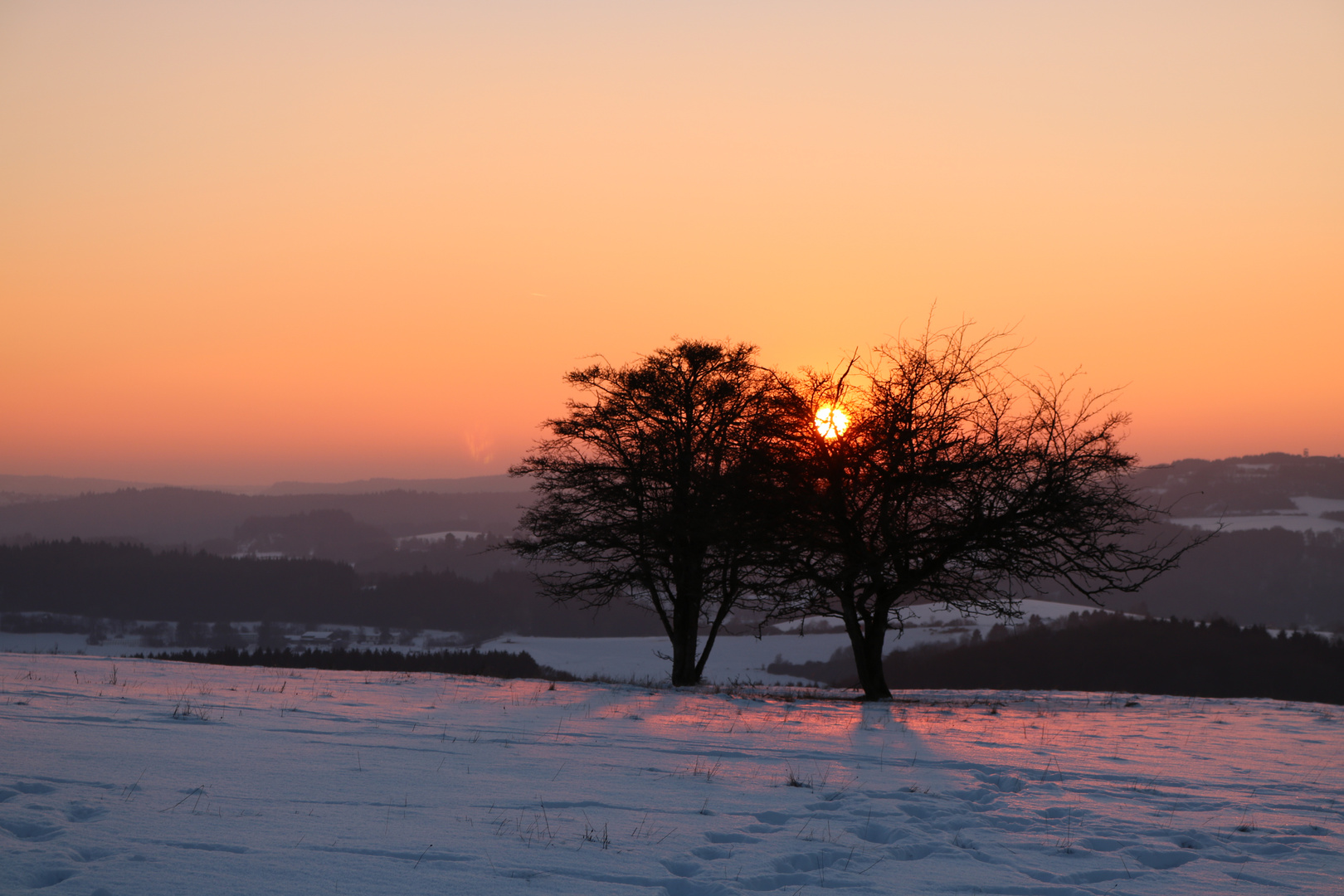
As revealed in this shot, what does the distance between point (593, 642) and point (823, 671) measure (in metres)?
35.9

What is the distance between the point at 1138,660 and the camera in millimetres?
73812

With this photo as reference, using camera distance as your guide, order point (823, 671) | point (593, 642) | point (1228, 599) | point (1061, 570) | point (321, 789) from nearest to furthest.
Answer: point (321, 789) → point (1061, 570) → point (823, 671) → point (593, 642) → point (1228, 599)

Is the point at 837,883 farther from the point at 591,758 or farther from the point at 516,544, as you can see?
the point at 516,544

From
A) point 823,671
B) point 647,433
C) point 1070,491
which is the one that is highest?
point 647,433

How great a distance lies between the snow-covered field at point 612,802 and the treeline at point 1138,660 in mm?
41549

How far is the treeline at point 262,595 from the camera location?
144 meters

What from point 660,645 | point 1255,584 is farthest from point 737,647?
point 1255,584

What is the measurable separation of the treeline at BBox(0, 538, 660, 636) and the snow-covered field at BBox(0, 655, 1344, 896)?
436 ft

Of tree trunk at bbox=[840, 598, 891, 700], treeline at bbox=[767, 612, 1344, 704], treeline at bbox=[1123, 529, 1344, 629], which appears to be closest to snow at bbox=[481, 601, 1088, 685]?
treeline at bbox=[767, 612, 1344, 704]

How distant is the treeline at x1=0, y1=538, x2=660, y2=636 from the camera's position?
144250 millimetres

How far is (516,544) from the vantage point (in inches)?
850

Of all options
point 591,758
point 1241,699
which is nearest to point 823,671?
point 1241,699

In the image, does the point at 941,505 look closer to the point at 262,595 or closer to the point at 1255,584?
the point at 262,595

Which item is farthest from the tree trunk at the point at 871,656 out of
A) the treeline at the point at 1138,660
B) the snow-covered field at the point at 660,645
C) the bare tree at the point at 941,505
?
the snow-covered field at the point at 660,645
